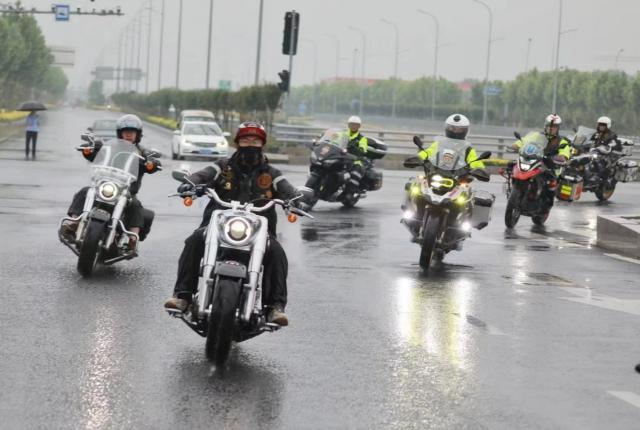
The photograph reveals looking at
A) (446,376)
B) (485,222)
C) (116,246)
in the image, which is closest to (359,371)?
(446,376)

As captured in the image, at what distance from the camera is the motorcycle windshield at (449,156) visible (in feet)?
48.6

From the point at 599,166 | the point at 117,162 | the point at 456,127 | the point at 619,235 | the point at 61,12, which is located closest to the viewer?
the point at 117,162

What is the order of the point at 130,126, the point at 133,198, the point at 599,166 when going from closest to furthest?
1. the point at 133,198
2. the point at 130,126
3. the point at 599,166

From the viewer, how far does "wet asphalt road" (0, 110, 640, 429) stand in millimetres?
7023

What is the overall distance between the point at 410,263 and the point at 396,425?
808 cm

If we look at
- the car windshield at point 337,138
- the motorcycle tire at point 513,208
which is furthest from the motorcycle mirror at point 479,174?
the car windshield at point 337,138

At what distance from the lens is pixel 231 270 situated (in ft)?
26.5

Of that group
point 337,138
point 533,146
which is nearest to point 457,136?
point 533,146

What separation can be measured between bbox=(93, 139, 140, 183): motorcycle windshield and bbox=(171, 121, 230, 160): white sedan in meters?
30.0

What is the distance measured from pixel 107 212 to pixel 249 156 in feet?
11.1

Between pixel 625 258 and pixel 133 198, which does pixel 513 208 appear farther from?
pixel 133 198

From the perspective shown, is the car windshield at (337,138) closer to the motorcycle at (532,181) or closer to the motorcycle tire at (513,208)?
the motorcycle at (532,181)

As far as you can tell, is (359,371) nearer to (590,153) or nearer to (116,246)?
(116,246)

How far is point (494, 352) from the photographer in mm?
9070
